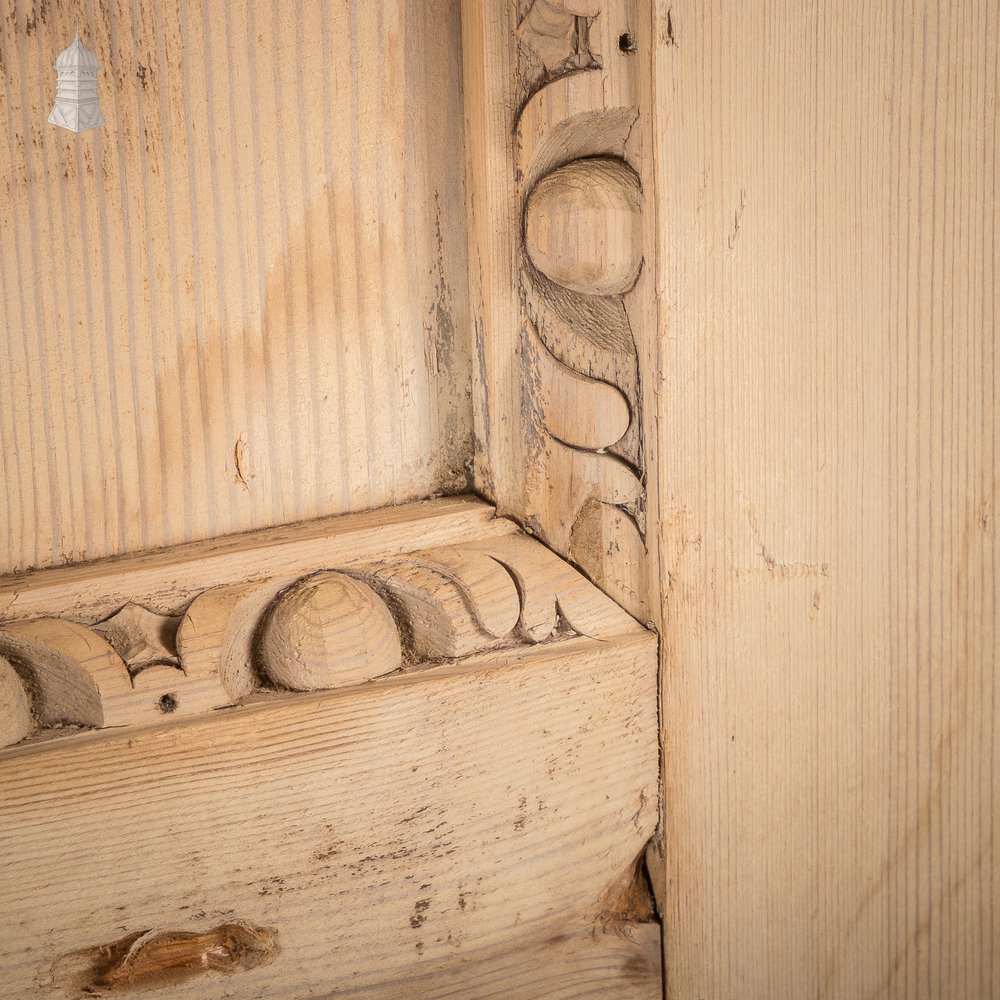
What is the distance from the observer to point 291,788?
600 mm

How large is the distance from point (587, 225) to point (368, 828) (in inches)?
16.1

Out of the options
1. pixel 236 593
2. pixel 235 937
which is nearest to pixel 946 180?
pixel 236 593

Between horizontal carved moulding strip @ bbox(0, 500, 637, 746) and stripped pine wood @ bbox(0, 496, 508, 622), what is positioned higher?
stripped pine wood @ bbox(0, 496, 508, 622)

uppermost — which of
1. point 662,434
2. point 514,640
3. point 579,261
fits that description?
point 579,261

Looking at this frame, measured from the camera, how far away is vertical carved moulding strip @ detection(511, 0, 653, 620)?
0.62 m

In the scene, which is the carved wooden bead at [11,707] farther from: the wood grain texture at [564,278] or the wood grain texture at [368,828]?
the wood grain texture at [564,278]

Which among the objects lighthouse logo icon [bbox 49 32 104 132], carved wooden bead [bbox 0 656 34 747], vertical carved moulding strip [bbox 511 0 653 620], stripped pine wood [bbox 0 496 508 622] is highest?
lighthouse logo icon [bbox 49 32 104 132]

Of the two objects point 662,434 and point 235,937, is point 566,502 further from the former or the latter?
point 235,937

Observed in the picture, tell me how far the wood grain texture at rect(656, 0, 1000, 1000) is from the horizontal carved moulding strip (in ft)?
0.33

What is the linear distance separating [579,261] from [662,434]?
0.12 metres

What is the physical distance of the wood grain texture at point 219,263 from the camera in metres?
0.60

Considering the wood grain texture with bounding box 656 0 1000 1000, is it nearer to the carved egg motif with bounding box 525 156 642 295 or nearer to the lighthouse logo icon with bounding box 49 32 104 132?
the carved egg motif with bounding box 525 156 642 295

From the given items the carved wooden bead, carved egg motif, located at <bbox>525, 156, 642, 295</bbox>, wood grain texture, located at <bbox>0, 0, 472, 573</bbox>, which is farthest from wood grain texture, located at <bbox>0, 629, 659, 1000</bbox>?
carved egg motif, located at <bbox>525, 156, 642, 295</bbox>

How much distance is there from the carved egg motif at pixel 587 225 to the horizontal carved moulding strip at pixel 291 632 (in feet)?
0.60
